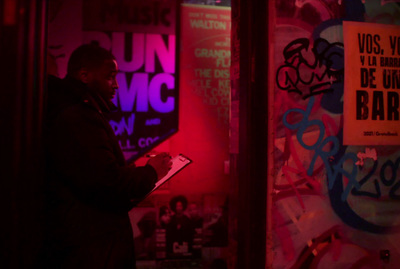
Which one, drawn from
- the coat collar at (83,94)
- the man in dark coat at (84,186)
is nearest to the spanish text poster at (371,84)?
the man in dark coat at (84,186)

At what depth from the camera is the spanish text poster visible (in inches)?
101

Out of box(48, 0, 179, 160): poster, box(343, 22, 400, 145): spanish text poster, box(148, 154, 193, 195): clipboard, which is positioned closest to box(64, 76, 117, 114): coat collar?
box(148, 154, 193, 195): clipboard

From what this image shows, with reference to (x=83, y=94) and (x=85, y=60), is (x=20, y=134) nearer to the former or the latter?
(x=83, y=94)

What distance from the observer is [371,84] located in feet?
8.54

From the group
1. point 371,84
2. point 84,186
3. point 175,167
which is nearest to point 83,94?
point 84,186

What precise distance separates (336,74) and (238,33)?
2.35 feet

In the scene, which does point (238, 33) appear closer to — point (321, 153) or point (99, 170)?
point (321, 153)

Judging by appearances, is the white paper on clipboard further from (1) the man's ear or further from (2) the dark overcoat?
(1) the man's ear

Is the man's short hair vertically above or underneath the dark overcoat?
above

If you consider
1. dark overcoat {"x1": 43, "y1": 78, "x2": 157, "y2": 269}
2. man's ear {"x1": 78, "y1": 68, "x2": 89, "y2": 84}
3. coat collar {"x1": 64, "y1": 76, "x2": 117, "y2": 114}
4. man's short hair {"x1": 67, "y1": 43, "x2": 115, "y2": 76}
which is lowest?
dark overcoat {"x1": 43, "y1": 78, "x2": 157, "y2": 269}

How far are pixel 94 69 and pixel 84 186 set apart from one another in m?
0.67

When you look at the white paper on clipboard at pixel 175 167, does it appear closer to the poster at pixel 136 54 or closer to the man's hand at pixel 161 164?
the man's hand at pixel 161 164

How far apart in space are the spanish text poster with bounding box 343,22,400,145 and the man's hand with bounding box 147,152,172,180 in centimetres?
126

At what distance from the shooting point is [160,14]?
416 cm
